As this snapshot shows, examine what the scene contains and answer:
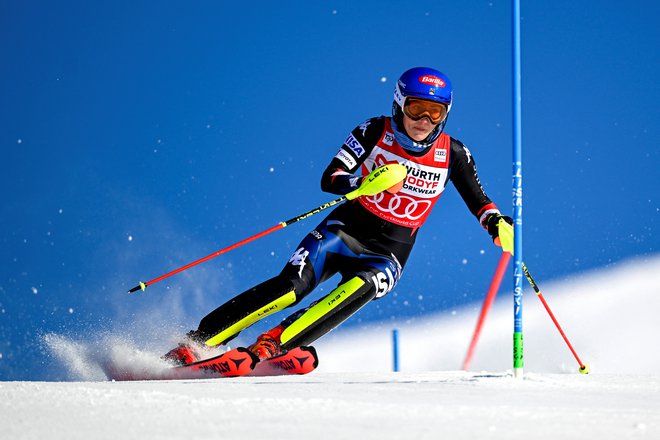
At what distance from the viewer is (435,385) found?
3.67 meters

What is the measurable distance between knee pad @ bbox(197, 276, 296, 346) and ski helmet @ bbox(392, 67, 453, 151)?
112 centimetres

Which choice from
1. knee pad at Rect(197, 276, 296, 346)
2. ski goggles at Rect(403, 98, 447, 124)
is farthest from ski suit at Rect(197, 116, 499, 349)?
ski goggles at Rect(403, 98, 447, 124)

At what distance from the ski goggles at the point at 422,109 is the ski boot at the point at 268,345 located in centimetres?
146

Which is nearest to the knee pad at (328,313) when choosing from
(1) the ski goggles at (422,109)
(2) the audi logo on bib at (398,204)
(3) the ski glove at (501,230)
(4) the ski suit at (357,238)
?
(4) the ski suit at (357,238)

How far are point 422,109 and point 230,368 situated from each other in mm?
1830

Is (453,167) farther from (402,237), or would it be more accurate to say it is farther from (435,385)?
(435,385)

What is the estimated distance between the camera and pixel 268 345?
4.50 meters

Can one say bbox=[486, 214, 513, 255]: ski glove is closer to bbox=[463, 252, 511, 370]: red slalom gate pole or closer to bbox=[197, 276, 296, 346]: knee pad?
bbox=[463, 252, 511, 370]: red slalom gate pole

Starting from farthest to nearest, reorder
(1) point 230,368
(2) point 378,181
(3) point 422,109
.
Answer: (3) point 422,109
(2) point 378,181
(1) point 230,368

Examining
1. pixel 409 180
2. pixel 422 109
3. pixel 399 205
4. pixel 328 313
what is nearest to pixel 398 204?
pixel 399 205

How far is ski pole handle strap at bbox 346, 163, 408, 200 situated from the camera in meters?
4.49

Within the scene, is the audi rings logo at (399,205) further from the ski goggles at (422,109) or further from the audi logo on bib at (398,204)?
the ski goggles at (422,109)

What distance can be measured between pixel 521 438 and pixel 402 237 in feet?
9.36

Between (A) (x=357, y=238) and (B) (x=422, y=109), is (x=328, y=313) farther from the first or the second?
(B) (x=422, y=109)
